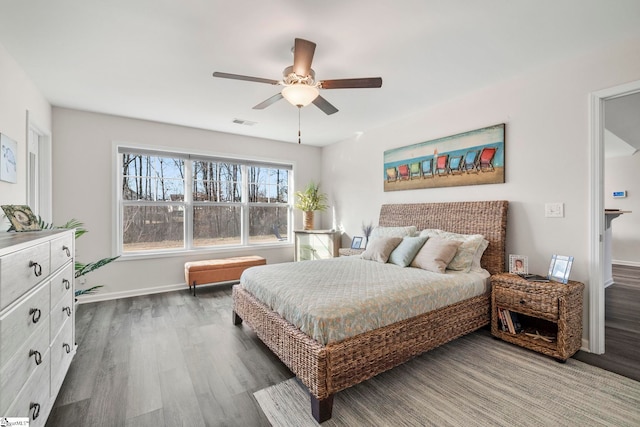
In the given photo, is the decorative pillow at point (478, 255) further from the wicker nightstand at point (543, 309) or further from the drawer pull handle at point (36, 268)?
the drawer pull handle at point (36, 268)

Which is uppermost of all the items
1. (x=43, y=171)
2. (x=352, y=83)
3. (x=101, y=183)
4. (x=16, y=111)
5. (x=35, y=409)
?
(x=352, y=83)

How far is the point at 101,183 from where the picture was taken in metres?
3.96

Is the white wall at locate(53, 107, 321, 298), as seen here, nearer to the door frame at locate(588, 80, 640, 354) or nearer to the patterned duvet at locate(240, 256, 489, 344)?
the patterned duvet at locate(240, 256, 489, 344)

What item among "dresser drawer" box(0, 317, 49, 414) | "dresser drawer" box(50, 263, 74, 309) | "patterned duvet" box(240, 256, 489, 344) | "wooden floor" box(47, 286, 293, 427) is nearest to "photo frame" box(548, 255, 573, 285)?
"patterned duvet" box(240, 256, 489, 344)

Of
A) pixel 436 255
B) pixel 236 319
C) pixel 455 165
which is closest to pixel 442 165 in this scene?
pixel 455 165

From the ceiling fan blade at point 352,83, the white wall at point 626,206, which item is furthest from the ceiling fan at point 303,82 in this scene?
the white wall at point 626,206

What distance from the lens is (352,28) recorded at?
2.08 m

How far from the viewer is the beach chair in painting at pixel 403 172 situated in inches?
157

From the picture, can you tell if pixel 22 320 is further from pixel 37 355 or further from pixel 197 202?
pixel 197 202

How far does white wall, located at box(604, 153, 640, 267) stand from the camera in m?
6.11

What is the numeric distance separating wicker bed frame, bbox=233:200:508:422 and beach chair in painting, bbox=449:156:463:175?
15.4 inches

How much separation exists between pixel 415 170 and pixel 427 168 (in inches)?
7.6

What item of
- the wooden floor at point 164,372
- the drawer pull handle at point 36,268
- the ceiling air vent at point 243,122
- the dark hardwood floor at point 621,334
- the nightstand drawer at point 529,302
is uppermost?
the ceiling air vent at point 243,122

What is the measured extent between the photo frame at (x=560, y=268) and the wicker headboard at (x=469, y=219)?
0.44 meters
